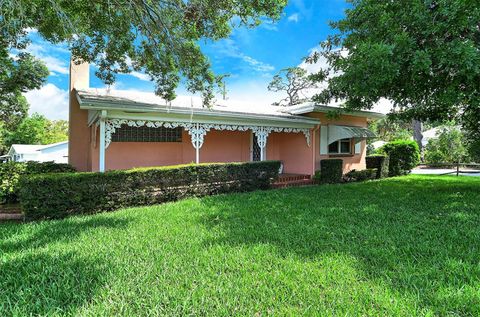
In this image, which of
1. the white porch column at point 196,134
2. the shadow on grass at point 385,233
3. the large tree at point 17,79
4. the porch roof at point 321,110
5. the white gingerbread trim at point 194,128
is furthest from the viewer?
the porch roof at point 321,110

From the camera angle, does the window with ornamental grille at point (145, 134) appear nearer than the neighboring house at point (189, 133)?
No

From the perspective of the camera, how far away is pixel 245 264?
3.79 metres

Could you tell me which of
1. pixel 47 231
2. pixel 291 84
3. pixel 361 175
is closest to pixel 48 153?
pixel 47 231

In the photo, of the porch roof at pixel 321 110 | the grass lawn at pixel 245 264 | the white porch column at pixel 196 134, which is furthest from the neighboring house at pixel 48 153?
the grass lawn at pixel 245 264

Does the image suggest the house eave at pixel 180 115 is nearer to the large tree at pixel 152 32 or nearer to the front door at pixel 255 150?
the large tree at pixel 152 32

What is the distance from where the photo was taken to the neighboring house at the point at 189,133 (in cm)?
879

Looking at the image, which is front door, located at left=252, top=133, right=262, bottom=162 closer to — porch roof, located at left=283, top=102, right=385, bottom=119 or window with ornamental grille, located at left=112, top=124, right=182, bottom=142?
porch roof, located at left=283, top=102, right=385, bottom=119

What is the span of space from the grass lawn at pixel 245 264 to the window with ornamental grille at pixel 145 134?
464 cm

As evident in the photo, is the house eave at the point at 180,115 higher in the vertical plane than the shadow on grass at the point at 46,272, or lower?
higher

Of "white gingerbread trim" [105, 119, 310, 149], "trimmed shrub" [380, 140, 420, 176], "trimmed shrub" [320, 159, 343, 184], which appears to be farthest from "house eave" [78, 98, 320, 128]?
"trimmed shrub" [380, 140, 420, 176]

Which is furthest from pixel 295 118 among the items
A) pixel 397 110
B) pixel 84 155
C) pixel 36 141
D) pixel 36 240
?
pixel 36 141

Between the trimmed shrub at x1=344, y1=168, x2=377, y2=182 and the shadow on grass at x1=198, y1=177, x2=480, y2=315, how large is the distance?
436 centimetres

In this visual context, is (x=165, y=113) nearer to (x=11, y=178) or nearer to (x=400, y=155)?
(x=11, y=178)

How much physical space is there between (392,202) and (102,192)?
8259mm
